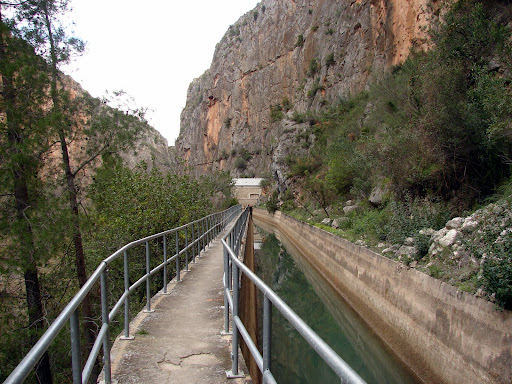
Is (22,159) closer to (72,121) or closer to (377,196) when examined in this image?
(72,121)

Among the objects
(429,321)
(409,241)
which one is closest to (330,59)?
(409,241)

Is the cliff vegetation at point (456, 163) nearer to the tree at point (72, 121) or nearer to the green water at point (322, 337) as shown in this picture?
the green water at point (322, 337)

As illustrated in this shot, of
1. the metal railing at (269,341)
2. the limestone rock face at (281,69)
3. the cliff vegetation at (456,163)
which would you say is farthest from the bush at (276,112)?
the metal railing at (269,341)

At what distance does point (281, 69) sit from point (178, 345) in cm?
6628

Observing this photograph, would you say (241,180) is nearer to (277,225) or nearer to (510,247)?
(277,225)

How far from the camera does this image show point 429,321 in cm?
742

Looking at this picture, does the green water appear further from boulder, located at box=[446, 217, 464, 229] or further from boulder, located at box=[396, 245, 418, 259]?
boulder, located at box=[446, 217, 464, 229]

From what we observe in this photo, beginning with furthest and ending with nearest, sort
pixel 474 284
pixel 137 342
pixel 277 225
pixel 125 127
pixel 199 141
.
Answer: pixel 199 141 → pixel 277 225 → pixel 125 127 → pixel 474 284 → pixel 137 342

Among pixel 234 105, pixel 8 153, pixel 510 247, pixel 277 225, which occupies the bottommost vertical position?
pixel 277 225

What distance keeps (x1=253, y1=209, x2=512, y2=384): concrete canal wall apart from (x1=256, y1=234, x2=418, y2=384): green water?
1.13 ft

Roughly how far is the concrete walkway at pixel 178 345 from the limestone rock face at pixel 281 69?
25.5 metres

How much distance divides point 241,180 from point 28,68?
201ft

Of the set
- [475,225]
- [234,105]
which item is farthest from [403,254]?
[234,105]

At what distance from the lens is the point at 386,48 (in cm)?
3200
